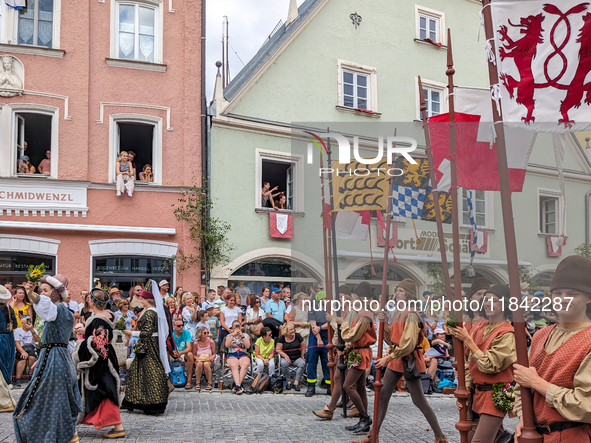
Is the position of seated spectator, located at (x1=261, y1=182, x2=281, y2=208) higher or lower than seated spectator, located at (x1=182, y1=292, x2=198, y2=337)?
higher

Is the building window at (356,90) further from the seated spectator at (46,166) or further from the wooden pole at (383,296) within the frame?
the wooden pole at (383,296)

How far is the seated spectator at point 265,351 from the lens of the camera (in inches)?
504

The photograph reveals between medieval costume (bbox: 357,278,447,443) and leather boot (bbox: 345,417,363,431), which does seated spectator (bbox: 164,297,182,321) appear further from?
medieval costume (bbox: 357,278,447,443)

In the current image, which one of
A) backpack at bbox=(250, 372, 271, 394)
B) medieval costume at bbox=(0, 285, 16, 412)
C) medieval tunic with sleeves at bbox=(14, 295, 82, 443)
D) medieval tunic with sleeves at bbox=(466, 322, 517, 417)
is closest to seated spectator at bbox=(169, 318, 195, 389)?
backpack at bbox=(250, 372, 271, 394)

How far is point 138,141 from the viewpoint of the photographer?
17609 millimetres

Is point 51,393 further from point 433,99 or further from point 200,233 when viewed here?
point 433,99

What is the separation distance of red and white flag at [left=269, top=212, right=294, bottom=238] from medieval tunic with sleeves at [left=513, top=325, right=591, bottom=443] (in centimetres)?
1420

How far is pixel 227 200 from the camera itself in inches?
699

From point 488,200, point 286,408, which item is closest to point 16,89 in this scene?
point 286,408

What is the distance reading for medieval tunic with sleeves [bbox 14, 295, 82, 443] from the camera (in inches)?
268

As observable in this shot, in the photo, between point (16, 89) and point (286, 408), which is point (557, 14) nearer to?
point (286, 408)

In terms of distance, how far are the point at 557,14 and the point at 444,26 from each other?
18.3 meters

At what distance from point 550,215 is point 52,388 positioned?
5.25 metres

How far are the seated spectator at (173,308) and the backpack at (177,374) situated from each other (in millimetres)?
996
